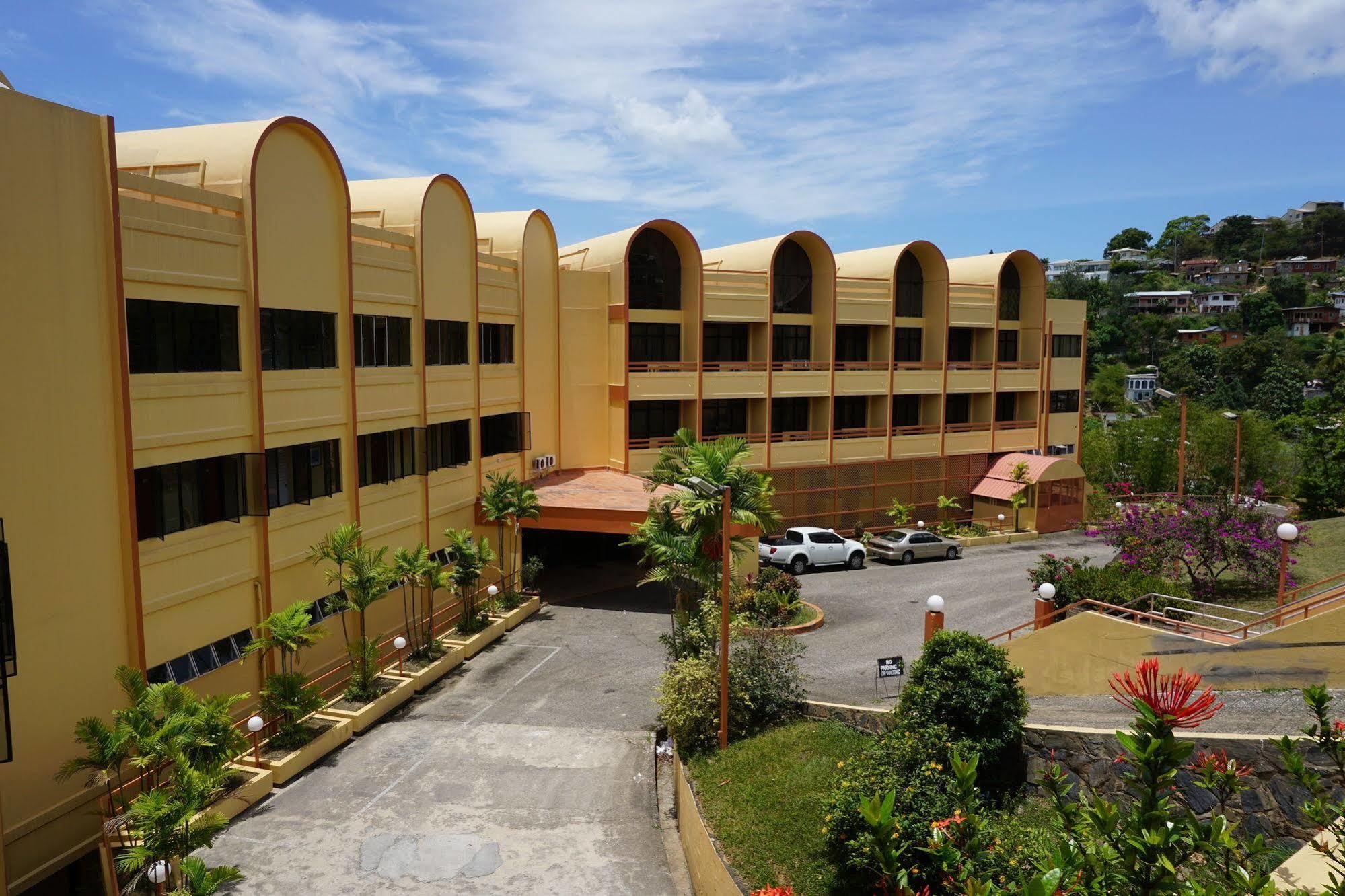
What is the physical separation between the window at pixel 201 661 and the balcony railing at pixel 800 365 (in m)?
23.3

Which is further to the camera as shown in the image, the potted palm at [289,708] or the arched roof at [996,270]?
the arched roof at [996,270]

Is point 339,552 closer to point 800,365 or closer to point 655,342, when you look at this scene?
point 655,342

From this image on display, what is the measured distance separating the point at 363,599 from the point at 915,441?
26879mm

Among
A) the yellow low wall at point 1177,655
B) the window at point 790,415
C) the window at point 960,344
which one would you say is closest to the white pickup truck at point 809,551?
the window at point 790,415

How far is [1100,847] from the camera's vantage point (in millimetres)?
6699

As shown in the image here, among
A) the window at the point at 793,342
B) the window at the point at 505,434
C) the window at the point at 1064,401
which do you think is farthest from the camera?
the window at the point at 1064,401

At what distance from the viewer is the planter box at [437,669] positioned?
22781 mm

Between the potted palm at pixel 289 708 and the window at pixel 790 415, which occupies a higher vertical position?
the window at pixel 790 415

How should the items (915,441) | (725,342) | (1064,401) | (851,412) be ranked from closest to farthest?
(725,342) → (851,412) → (915,441) → (1064,401)

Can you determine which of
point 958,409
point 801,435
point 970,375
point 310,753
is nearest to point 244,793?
point 310,753

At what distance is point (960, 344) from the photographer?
4272 centimetres

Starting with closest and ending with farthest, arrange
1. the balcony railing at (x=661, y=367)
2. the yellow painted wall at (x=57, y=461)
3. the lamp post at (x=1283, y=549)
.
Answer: the yellow painted wall at (x=57, y=461), the lamp post at (x=1283, y=549), the balcony railing at (x=661, y=367)

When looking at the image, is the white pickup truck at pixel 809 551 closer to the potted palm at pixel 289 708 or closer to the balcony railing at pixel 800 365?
the balcony railing at pixel 800 365

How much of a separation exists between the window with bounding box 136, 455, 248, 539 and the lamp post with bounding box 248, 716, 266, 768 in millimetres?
3786
